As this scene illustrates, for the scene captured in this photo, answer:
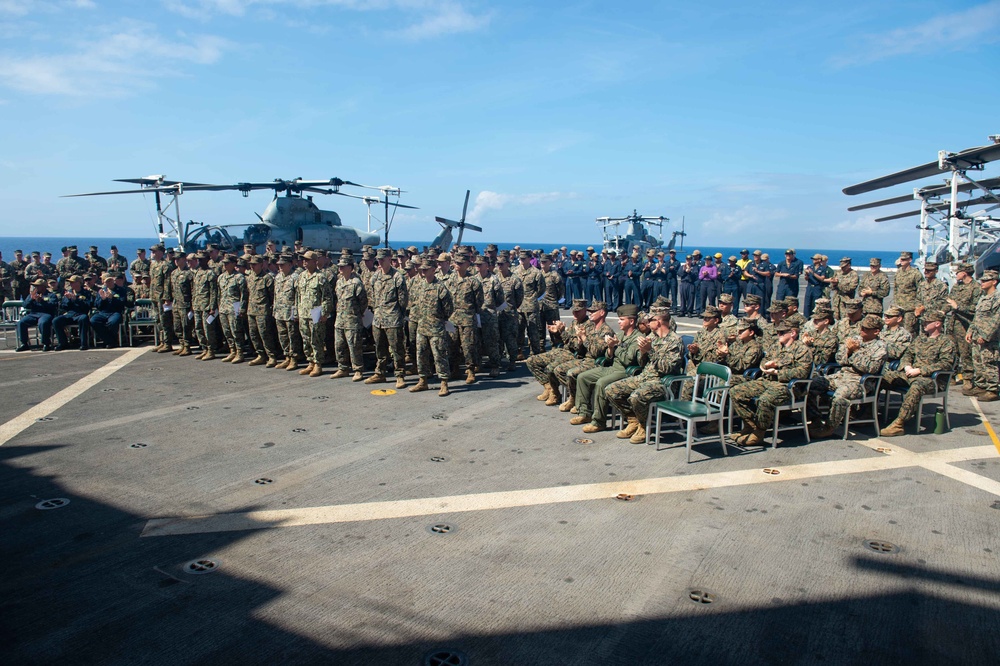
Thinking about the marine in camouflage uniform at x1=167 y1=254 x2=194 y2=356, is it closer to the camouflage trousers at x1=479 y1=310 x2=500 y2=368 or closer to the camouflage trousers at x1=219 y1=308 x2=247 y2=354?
the camouflage trousers at x1=219 y1=308 x2=247 y2=354

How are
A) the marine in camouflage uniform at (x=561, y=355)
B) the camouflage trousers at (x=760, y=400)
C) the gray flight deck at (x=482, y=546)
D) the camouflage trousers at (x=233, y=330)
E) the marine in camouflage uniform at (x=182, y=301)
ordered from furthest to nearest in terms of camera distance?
the marine in camouflage uniform at (x=182, y=301) < the camouflage trousers at (x=233, y=330) < the marine in camouflage uniform at (x=561, y=355) < the camouflage trousers at (x=760, y=400) < the gray flight deck at (x=482, y=546)

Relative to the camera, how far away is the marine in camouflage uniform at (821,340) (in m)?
7.47

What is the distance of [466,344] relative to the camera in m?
9.62

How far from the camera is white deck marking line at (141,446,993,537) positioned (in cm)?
471

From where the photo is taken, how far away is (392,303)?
9.48 metres

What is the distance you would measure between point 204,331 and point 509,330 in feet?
18.6

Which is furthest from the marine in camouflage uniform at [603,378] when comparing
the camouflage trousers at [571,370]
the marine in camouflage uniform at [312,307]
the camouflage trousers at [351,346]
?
the marine in camouflage uniform at [312,307]

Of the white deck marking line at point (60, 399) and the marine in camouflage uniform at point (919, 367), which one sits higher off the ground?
the marine in camouflage uniform at point (919, 367)

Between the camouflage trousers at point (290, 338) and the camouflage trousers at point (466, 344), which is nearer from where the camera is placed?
the camouflage trousers at point (466, 344)

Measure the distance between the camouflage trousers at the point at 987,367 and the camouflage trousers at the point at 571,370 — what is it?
5518 mm

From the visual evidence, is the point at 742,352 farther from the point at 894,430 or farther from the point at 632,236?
the point at 632,236

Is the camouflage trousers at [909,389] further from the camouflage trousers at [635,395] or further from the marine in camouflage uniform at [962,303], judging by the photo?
the marine in camouflage uniform at [962,303]

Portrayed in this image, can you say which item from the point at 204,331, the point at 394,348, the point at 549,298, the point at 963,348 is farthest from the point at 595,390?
the point at 204,331

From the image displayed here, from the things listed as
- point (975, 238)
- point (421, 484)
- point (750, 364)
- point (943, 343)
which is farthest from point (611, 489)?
point (975, 238)
